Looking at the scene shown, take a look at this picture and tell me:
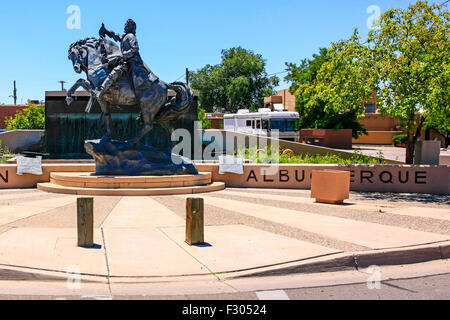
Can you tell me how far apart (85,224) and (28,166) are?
867 centimetres

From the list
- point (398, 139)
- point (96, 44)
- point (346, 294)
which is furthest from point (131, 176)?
point (398, 139)

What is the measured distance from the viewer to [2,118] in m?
51.6

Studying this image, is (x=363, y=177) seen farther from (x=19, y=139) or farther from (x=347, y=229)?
(x=19, y=139)

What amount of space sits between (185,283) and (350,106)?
10.1 metres

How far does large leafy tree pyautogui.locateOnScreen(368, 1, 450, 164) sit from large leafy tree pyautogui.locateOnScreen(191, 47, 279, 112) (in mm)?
52463

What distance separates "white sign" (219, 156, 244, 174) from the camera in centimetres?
1691

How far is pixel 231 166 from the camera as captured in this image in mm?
16953

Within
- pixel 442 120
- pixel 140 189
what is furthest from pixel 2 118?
pixel 442 120

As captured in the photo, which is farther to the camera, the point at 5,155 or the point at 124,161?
the point at 5,155

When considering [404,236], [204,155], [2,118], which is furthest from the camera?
[2,118]

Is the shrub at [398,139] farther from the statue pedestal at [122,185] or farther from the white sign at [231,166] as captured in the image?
the statue pedestal at [122,185]

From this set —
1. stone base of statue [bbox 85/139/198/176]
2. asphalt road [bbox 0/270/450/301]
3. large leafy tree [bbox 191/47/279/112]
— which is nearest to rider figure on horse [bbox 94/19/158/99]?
stone base of statue [bbox 85/139/198/176]

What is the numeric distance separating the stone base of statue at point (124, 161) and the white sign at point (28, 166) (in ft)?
6.01
